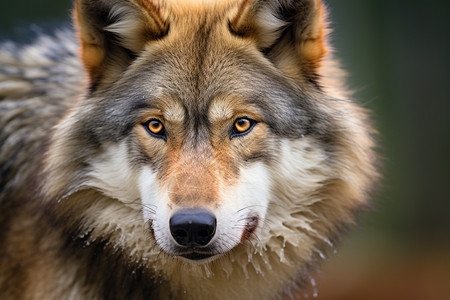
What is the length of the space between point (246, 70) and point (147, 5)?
2.18 feet

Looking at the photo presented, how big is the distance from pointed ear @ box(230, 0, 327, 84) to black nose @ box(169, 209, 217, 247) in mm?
1136

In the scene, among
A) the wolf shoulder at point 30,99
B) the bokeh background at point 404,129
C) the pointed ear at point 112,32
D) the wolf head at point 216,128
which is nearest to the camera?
the wolf head at point 216,128

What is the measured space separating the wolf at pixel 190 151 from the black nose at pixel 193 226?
0.28 meters

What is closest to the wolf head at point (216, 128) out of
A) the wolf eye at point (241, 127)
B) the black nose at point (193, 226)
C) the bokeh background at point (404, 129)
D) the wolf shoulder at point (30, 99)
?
the wolf eye at point (241, 127)

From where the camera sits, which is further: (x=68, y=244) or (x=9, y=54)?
(x=9, y=54)

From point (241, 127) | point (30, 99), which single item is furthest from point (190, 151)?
point (30, 99)

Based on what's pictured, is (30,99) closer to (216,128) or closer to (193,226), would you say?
(216,128)

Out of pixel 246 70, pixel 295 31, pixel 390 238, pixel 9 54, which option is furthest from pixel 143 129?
pixel 390 238

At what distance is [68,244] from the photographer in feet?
10.5

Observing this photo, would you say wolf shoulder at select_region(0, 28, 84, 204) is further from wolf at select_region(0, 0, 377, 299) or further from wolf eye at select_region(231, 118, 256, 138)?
wolf eye at select_region(231, 118, 256, 138)

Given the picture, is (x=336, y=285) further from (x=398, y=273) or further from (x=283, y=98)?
(x=283, y=98)

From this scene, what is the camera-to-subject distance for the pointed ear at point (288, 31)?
3.05m

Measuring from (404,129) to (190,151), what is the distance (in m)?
6.85

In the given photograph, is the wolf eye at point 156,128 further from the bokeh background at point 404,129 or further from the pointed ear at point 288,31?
the bokeh background at point 404,129
